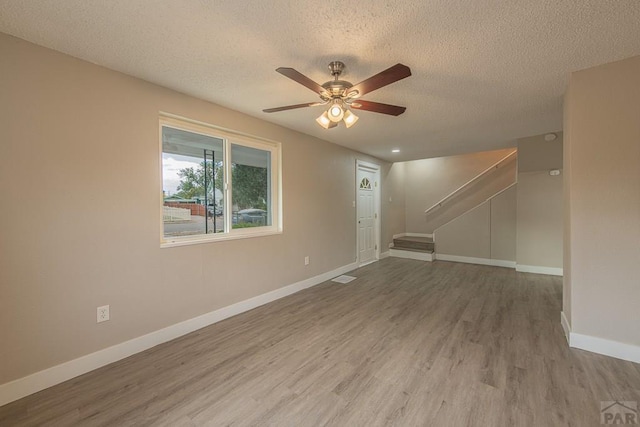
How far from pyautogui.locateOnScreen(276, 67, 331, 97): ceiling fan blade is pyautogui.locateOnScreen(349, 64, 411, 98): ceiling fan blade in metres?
0.22

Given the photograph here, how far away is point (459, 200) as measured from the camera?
7207 mm

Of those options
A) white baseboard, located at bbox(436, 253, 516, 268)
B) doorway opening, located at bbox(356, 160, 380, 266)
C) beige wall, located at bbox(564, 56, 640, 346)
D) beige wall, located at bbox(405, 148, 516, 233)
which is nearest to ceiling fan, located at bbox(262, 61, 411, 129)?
beige wall, located at bbox(564, 56, 640, 346)

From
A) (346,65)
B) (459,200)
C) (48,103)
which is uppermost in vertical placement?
(346,65)

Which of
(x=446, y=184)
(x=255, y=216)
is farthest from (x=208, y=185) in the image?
(x=446, y=184)

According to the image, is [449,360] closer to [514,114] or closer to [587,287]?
[587,287]

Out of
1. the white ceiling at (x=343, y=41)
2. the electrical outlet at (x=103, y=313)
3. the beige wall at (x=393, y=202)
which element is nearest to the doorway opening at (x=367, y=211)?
the beige wall at (x=393, y=202)

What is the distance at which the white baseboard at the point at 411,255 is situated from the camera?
20.4 ft

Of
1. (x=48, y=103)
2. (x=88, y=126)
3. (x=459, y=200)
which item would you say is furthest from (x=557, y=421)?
(x=459, y=200)

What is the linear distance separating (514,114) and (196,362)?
14.6 feet

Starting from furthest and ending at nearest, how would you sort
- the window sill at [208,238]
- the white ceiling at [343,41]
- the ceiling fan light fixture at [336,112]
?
the window sill at [208,238] < the ceiling fan light fixture at [336,112] < the white ceiling at [343,41]

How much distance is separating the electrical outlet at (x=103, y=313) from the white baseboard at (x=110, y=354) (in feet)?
0.83

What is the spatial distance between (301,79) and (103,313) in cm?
243

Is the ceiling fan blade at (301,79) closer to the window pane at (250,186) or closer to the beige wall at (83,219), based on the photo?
the beige wall at (83,219)

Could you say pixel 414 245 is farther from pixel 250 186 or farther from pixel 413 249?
pixel 250 186
